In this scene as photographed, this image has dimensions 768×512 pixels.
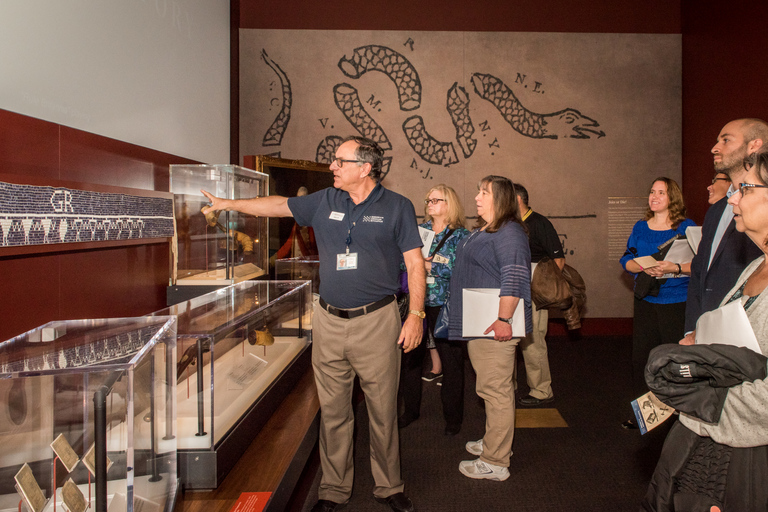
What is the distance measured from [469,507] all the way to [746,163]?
6.01 feet

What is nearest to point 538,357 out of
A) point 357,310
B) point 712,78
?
point 357,310

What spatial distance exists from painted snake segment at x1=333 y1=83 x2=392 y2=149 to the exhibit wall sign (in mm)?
12

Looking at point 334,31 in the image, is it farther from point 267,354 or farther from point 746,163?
point 746,163

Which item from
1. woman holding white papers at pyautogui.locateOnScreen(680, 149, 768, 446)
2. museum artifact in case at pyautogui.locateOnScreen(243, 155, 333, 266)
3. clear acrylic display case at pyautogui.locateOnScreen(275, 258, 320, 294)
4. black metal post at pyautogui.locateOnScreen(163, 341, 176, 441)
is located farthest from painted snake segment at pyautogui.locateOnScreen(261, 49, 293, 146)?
woman holding white papers at pyautogui.locateOnScreen(680, 149, 768, 446)

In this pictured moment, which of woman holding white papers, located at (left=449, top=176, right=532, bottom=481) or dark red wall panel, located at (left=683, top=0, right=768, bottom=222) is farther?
dark red wall panel, located at (left=683, top=0, right=768, bottom=222)

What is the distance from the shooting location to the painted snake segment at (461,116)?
586 cm

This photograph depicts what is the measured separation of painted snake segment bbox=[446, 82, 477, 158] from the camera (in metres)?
5.86

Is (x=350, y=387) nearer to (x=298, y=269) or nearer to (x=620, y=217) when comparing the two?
(x=298, y=269)

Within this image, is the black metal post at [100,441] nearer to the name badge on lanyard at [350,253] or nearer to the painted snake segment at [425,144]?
the name badge on lanyard at [350,253]

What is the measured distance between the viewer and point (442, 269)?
312 centimetres

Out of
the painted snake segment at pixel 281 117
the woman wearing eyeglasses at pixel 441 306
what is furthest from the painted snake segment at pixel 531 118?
the woman wearing eyeglasses at pixel 441 306

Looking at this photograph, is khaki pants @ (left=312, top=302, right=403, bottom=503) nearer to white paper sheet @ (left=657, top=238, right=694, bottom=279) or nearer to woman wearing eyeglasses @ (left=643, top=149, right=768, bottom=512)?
woman wearing eyeglasses @ (left=643, top=149, right=768, bottom=512)

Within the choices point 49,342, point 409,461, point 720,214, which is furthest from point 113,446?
point 720,214

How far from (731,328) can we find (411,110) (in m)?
5.05
